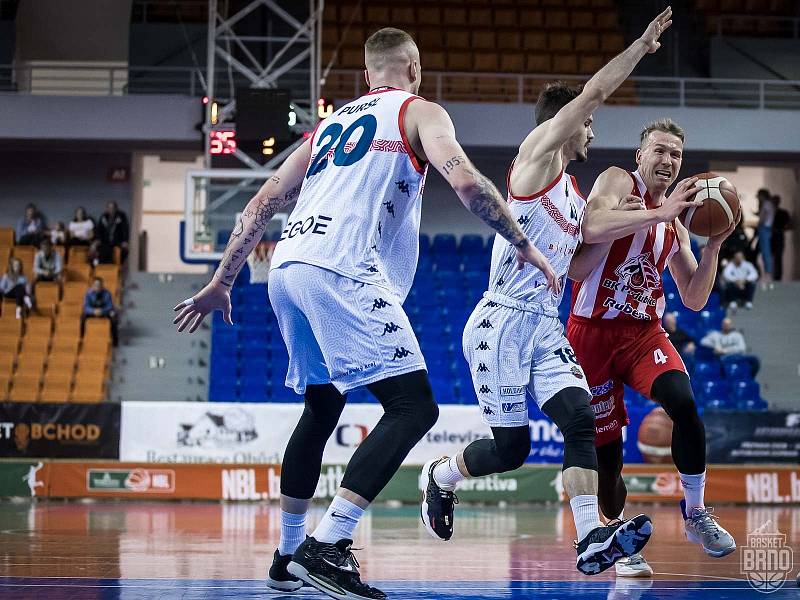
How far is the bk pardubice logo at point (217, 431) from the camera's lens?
44.0 ft

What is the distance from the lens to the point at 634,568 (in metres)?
6.07

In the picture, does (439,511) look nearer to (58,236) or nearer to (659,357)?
(659,357)

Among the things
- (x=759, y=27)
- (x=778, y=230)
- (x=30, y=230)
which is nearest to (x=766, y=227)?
(x=778, y=230)

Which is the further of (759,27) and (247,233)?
(759,27)

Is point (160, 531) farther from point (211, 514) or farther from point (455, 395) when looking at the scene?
point (455, 395)

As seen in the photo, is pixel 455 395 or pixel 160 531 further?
pixel 455 395

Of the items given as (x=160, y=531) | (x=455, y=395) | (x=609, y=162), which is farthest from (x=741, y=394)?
(x=160, y=531)

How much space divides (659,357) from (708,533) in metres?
0.99

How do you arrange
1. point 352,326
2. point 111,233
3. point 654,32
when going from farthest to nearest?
point 111,233 < point 654,32 < point 352,326

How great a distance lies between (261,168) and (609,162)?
27.8 feet

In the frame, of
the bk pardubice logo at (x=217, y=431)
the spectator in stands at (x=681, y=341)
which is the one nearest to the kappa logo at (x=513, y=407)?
the bk pardubice logo at (x=217, y=431)

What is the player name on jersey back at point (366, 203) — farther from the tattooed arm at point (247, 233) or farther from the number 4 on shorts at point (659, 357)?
the number 4 on shorts at point (659, 357)

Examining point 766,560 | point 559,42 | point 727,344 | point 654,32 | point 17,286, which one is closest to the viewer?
point 654,32

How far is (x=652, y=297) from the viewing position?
6.14 meters
